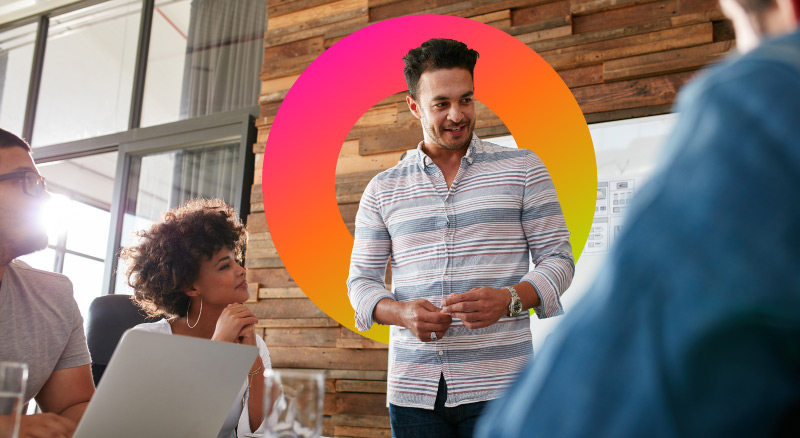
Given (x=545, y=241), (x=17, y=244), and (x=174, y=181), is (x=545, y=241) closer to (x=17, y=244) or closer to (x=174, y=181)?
(x=17, y=244)

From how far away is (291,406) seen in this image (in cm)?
80

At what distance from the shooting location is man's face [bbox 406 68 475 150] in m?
1.82

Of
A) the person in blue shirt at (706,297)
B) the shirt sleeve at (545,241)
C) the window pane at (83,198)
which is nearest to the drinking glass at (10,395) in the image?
the person in blue shirt at (706,297)

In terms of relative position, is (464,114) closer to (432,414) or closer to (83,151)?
(432,414)

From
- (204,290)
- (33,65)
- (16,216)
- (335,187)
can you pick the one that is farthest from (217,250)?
(33,65)

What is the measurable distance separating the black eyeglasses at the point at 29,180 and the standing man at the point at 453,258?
33.2 inches

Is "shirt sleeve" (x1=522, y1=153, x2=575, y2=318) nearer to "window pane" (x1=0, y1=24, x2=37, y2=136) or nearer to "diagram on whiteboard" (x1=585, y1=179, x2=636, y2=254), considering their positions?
"diagram on whiteboard" (x1=585, y1=179, x2=636, y2=254)

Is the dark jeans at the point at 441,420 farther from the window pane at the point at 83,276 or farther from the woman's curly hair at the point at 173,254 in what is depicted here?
the window pane at the point at 83,276

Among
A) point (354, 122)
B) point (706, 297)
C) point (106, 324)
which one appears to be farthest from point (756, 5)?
point (354, 122)

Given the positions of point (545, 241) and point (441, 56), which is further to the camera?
point (441, 56)

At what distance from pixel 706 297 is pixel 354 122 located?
2.90 metres

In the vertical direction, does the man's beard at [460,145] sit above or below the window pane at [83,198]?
below

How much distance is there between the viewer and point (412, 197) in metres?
1.80

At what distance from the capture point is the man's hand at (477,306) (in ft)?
4.82
